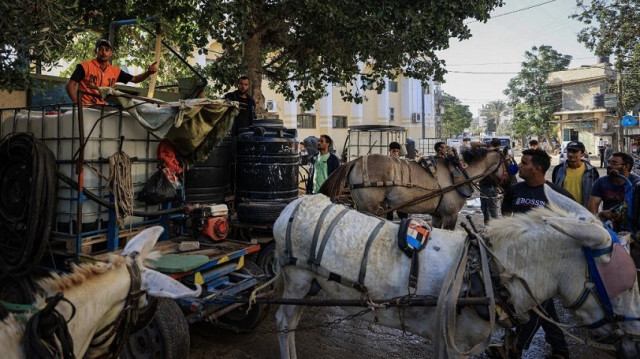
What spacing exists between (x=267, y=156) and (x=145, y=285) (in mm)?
2948

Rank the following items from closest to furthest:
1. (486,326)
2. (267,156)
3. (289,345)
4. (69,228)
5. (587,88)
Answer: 1. (486,326)
2. (289,345)
3. (69,228)
4. (267,156)
5. (587,88)

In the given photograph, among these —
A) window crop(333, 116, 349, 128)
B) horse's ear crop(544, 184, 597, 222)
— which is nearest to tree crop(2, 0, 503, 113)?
horse's ear crop(544, 184, 597, 222)

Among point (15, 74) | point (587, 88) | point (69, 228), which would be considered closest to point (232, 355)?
point (69, 228)

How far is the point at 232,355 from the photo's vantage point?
403 centimetres

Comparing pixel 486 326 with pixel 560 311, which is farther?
pixel 560 311

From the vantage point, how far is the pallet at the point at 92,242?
3.71m

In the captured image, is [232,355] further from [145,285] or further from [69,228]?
[145,285]

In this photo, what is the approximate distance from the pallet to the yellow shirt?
541cm

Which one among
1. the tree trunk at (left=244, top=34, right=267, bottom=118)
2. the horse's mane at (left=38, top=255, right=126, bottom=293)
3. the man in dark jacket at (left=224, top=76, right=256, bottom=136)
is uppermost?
the tree trunk at (left=244, top=34, right=267, bottom=118)

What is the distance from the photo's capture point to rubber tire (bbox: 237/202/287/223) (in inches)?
189

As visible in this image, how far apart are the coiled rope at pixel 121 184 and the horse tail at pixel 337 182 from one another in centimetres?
375

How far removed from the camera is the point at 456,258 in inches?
108

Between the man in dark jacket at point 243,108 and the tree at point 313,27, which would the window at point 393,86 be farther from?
the man in dark jacket at point 243,108

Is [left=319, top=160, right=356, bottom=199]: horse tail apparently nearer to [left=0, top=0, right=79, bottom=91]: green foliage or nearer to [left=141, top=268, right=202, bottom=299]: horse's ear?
[left=0, top=0, right=79, bottom=91]: green foliage
